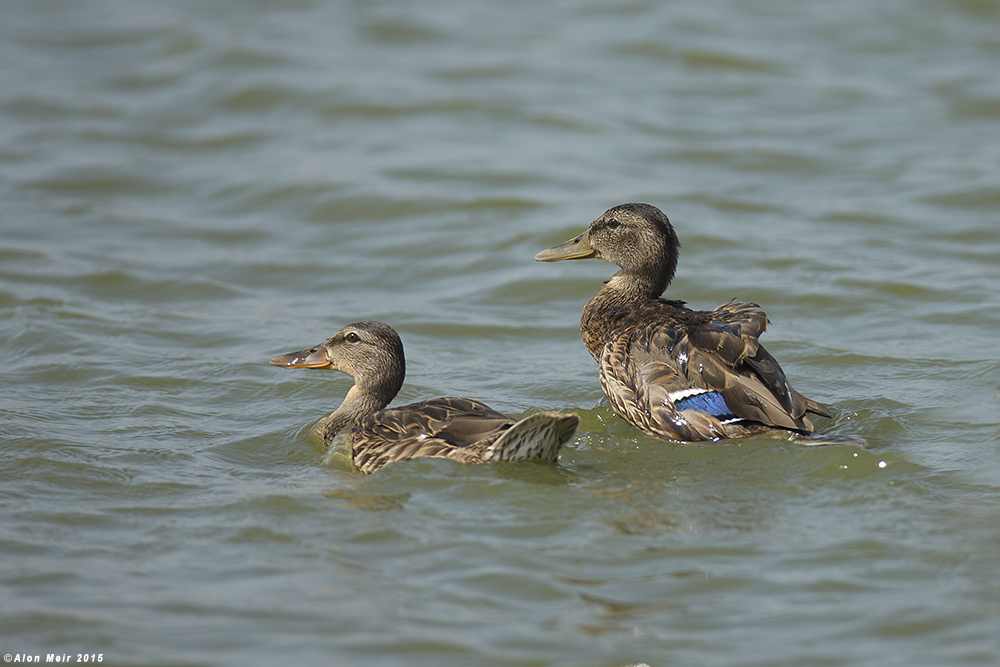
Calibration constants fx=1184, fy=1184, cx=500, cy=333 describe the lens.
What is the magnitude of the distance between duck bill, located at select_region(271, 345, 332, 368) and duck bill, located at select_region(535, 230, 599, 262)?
1.82 m

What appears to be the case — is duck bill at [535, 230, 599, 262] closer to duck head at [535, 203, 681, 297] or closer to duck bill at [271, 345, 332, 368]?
duck head at [535, 203, 681, 297]

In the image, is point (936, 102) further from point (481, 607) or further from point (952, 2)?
point (481, 607)

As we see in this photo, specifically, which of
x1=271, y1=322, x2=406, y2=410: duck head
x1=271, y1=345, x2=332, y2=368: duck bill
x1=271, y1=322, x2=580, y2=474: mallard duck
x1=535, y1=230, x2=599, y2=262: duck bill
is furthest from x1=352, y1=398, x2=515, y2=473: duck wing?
x1=535, y1=230, x2=599, y2=262: duck bill

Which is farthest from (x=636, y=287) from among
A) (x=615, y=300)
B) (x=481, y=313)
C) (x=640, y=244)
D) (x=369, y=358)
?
(x=481, y=313)

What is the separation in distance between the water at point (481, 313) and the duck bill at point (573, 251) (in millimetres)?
868

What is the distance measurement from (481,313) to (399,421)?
343cm

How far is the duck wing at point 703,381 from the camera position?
273 inches

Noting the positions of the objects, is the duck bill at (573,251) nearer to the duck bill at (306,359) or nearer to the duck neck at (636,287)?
the duck neck at (636,287)

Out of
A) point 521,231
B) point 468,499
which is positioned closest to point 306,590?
point 468,499

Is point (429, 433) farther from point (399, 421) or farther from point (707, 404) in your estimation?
point (707, 404)

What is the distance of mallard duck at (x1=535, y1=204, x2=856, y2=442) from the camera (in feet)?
22.8

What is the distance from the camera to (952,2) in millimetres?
18141

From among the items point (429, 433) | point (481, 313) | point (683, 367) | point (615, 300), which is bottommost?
point (481, 313)

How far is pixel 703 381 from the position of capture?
278 inches
